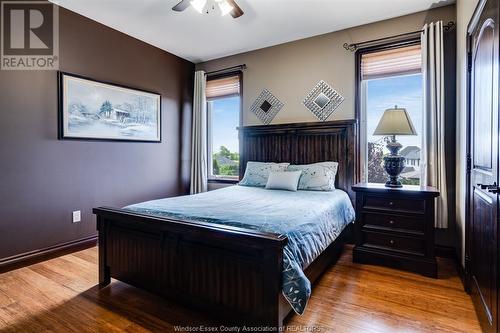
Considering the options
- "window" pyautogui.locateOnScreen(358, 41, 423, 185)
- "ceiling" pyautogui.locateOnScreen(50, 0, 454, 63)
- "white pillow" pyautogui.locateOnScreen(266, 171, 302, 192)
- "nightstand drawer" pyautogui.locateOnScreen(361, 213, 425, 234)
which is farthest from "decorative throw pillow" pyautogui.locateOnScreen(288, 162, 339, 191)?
"ceiling" pyautogui.locateOnScreen(50, 0, 454, 63)

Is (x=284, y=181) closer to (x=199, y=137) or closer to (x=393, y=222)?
(x=393, y=222)

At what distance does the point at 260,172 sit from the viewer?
366cm

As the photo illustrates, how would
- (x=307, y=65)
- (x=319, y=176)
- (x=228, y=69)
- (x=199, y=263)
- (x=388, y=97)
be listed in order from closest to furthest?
1. (x=199, y=263)
2. (x=319, y=176)
3. (x=388, y=97)
4. (x=307, y=65)
5. (x=228, y=69)

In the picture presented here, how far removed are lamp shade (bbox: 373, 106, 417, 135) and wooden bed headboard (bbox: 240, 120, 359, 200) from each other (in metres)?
0.59

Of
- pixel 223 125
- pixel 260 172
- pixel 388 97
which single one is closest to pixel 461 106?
pixel 388 97

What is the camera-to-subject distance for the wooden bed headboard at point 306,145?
3393 millimetres

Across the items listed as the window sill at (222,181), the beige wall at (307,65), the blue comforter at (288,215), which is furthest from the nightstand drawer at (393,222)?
the window sill at (222,181)

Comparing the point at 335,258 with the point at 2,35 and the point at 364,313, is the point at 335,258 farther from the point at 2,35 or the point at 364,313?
the point at 2,35

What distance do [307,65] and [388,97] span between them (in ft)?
3.68

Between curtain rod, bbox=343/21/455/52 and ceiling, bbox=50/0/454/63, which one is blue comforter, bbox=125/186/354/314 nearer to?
curtain rod, bbox=343/21/455/52

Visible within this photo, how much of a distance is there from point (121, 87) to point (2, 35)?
1.19m

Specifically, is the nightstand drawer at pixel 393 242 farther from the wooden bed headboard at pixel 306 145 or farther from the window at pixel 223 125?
the window at pixel 223 125

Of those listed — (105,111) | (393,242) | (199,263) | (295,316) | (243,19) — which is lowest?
(295,316)

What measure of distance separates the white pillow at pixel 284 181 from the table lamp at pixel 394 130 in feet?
3.17
